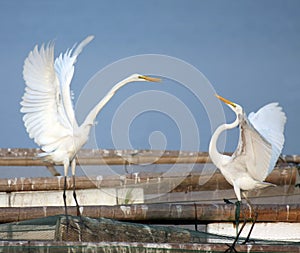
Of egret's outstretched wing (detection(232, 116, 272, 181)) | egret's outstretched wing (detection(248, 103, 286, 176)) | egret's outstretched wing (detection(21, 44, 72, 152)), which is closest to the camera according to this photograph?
egret's outstretched wing (detection(232, 116, 272, 181))

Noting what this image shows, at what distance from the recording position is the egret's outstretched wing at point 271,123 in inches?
188

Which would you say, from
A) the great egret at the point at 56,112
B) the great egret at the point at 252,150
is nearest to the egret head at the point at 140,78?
the great egret at the point at 56,112

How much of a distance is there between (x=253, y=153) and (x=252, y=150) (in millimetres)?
23

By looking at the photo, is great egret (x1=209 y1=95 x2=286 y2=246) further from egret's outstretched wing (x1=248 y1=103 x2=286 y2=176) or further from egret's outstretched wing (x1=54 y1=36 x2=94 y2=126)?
egret's outstretched wing (x1=54 y1=36 x2=94 y2=126)

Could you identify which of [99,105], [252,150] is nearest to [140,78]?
[99,105]

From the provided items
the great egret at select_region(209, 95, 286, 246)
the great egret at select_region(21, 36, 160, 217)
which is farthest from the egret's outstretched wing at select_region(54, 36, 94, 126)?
the great egret at select_region(209, 95, 286, 246)

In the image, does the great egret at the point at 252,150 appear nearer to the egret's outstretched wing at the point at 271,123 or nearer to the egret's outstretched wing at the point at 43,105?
the egret's outstretched wing at the point at 271,123

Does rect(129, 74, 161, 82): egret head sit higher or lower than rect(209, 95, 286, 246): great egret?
higher

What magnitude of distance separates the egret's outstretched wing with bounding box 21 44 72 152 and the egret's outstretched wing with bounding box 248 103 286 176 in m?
1.20

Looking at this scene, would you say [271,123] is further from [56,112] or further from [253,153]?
[56,112]

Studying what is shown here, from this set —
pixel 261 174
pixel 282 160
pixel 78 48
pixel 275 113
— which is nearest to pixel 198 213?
pixel 261 174

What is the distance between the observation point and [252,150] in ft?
14.7

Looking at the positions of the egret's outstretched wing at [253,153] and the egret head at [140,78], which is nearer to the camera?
the egret's outstretched wing at [253,153]

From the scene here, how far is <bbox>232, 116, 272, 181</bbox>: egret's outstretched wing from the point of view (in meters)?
4.33
